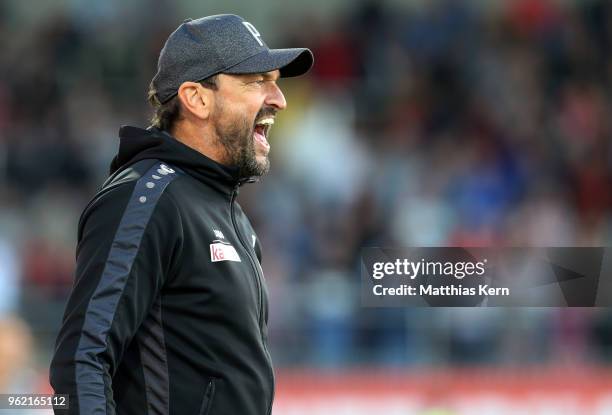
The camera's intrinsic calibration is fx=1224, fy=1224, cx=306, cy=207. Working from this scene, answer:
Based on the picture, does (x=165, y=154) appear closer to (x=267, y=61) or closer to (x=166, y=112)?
(x=166, y=112)

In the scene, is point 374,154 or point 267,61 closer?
point 267,61

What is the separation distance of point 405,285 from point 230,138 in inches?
25.9

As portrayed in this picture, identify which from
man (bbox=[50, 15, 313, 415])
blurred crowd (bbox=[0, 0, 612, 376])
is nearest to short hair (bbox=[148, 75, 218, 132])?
man (bbox=[50, 15, 313, 415])

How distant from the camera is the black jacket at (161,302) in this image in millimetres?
2520

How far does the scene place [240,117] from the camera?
2.92 m

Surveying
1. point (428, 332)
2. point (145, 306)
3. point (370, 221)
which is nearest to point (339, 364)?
point (428, 332)

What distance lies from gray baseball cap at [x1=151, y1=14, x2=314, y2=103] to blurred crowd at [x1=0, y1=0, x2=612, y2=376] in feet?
13.5

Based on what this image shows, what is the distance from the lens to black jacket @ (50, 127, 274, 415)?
8.27 ft

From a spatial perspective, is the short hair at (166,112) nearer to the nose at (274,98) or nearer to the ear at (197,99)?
the ear at (197,99)

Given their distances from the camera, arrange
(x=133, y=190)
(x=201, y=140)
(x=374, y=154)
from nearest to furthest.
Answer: (x=133, y=190), (x=201, y=140), (x=374, y=154)

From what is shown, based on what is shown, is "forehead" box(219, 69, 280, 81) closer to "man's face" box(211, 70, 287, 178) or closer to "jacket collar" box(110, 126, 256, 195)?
"man's face" box(211, 70, 287, 178)

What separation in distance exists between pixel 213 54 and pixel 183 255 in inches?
19.8

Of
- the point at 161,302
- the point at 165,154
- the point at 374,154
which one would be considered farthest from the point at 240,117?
the point at 374,154

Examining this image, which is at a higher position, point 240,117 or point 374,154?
point 374,154
